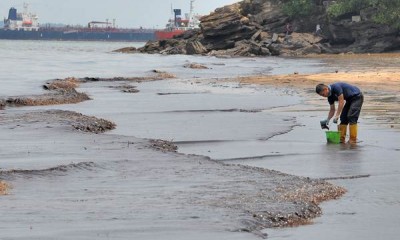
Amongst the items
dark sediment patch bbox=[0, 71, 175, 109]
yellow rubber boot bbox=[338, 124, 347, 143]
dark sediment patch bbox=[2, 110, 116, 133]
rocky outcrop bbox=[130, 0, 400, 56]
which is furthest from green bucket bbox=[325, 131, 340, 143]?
rocky outcrop bbox=[130, 0, 400, 56]

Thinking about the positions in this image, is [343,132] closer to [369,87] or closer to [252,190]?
[252,190]

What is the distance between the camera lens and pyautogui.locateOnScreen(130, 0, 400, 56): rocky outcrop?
83125 mm

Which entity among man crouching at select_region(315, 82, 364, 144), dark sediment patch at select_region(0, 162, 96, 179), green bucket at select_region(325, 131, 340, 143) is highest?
man crouching at select_region(315, 82, 364, 144)

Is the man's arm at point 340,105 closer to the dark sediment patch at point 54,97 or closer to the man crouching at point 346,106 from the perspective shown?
the man crouching at point 346,106

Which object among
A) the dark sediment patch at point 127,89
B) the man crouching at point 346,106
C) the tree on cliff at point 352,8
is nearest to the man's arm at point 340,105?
the man crouching at point 346,106

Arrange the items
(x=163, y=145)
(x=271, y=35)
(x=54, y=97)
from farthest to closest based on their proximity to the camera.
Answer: (x=271, y=35) < (x=54, y=97) < (x=163, y=145)

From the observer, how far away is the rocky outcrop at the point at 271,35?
8312 cm

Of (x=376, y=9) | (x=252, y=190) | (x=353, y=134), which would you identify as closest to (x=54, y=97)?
(x=353, y=134)

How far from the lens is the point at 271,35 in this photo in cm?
9200

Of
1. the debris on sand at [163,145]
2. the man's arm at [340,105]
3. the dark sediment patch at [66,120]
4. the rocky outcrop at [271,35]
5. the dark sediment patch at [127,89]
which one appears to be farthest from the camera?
the rocky outcrop at [271,35]

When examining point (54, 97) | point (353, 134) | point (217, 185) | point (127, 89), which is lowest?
point (127, 89)

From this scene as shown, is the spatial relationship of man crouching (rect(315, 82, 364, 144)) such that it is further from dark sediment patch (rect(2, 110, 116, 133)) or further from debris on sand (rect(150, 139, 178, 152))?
dark sediment patch (rect(2, 110, 116, 133))

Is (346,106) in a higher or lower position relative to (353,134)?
higher

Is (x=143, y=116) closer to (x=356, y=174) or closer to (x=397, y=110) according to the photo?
(x=397, y=110)
